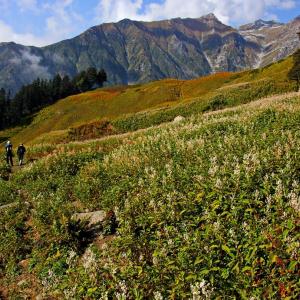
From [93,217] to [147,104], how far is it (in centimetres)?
8681

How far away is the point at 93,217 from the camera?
14805 mm

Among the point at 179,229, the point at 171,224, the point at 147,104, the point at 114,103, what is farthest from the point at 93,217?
the point at 114,103

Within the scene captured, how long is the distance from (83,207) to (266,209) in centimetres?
843

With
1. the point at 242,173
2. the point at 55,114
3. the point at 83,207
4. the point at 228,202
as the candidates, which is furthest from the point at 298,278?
the point at 55,114

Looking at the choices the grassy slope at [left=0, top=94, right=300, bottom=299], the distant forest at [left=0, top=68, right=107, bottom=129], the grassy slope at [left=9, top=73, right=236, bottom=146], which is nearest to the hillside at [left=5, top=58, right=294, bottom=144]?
the grassy slope at [left=9, top=73, right=236, bottom=146]

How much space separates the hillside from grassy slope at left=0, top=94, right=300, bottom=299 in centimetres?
4811

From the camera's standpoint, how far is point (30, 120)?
12688cm

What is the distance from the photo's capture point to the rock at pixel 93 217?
14.4 metres

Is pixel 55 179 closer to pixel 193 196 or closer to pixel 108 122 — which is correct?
pixel 193 196

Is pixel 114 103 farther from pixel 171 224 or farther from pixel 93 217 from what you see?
pixel 171 224

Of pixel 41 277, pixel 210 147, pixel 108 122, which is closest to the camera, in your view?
pixel 41 277

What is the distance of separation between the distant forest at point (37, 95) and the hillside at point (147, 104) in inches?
923

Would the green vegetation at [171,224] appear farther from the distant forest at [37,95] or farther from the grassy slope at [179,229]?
the distant forest at [37,95]

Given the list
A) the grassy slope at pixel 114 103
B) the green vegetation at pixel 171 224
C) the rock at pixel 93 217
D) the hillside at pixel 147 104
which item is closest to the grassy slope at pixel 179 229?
the green vegetation at pixel 171 224
